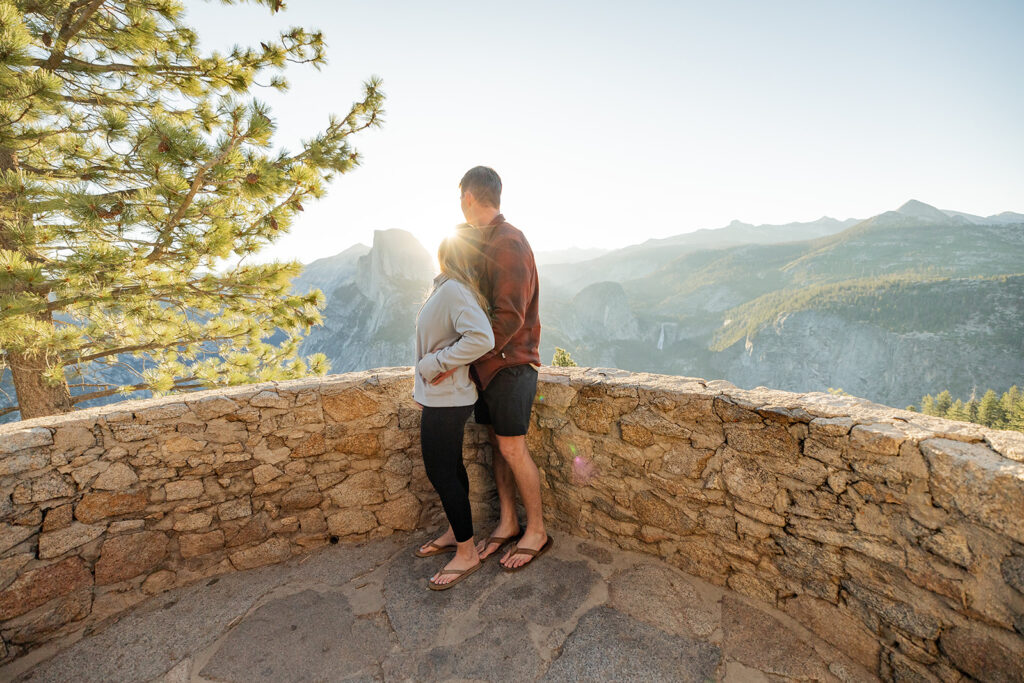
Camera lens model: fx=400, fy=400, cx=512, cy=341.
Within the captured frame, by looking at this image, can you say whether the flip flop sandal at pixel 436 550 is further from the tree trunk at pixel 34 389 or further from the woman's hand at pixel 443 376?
the tree trunk at pixel 34 389

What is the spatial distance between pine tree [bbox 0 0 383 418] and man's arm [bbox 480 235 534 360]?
2802 millimetres

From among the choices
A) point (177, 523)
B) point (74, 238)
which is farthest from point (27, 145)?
point (177, 523)

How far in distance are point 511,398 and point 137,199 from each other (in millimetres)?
3520

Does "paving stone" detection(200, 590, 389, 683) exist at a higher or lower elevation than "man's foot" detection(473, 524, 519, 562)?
lower

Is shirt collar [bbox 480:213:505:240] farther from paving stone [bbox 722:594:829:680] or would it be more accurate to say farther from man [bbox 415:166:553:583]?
paving stone [bbox 722:594:829:680]

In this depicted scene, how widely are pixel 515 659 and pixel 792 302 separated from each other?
323 ft

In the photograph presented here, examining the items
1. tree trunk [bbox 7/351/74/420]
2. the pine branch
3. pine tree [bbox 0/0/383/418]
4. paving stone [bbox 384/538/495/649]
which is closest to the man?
paving stone [bbox 384/538/495/649]

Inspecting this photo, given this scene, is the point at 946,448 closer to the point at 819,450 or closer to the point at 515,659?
the point at 819,450

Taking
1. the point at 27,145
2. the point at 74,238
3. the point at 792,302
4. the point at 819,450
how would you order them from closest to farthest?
1. the point at 819,450
2. the point at 74,238
3. the point at 27,145
4. the point at 792,302

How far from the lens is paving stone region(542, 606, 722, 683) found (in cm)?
158

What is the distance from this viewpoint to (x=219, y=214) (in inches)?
143

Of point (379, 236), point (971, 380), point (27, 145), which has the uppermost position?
Result: point (379, 236)

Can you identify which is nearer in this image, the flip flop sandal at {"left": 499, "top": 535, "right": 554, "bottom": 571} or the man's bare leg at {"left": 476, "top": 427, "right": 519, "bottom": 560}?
the flip flop sandal at {"left": 499, "top": 535, "right": 554, "bottom": 571}

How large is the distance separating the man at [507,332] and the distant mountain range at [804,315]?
A: 1940 inches
